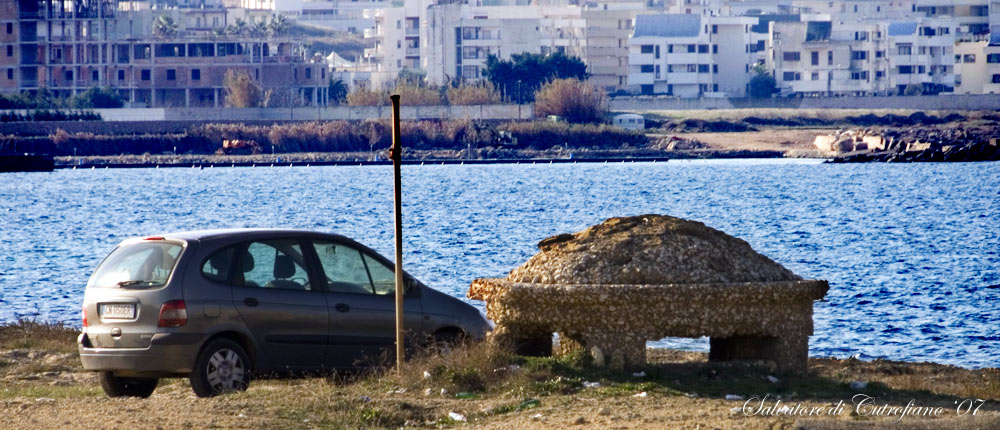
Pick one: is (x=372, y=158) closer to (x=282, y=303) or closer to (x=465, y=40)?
(x=465, y=40)

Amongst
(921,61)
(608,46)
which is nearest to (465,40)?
(608,46)

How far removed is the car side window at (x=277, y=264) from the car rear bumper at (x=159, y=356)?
846 mm

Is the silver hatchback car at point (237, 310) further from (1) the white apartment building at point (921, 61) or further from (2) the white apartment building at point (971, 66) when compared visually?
(1) the white apartment building at point (921, 61)

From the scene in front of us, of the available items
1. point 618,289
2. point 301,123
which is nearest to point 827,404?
point 618,289

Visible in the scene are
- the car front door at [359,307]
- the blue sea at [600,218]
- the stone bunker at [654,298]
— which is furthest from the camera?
the blue sea at [600,218]

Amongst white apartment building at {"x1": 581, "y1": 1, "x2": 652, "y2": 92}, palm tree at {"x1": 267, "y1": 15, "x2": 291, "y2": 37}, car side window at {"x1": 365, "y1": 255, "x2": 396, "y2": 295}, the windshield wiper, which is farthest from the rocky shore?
the windshield wiper

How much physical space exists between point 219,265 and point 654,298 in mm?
3590

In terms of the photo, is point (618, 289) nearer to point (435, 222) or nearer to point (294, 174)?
point (435, 222)

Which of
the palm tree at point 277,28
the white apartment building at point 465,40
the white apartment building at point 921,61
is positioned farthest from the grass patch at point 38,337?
the palm tree at point 277,28

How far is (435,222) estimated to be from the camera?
69375 millimetres

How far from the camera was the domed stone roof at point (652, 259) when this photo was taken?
13211mm

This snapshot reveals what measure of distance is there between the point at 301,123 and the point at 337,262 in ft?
428

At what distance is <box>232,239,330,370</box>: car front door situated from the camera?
512 inches

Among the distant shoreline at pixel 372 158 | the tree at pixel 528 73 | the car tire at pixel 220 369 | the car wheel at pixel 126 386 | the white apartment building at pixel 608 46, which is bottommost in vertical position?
the distant shoreline at pixel 372 158
